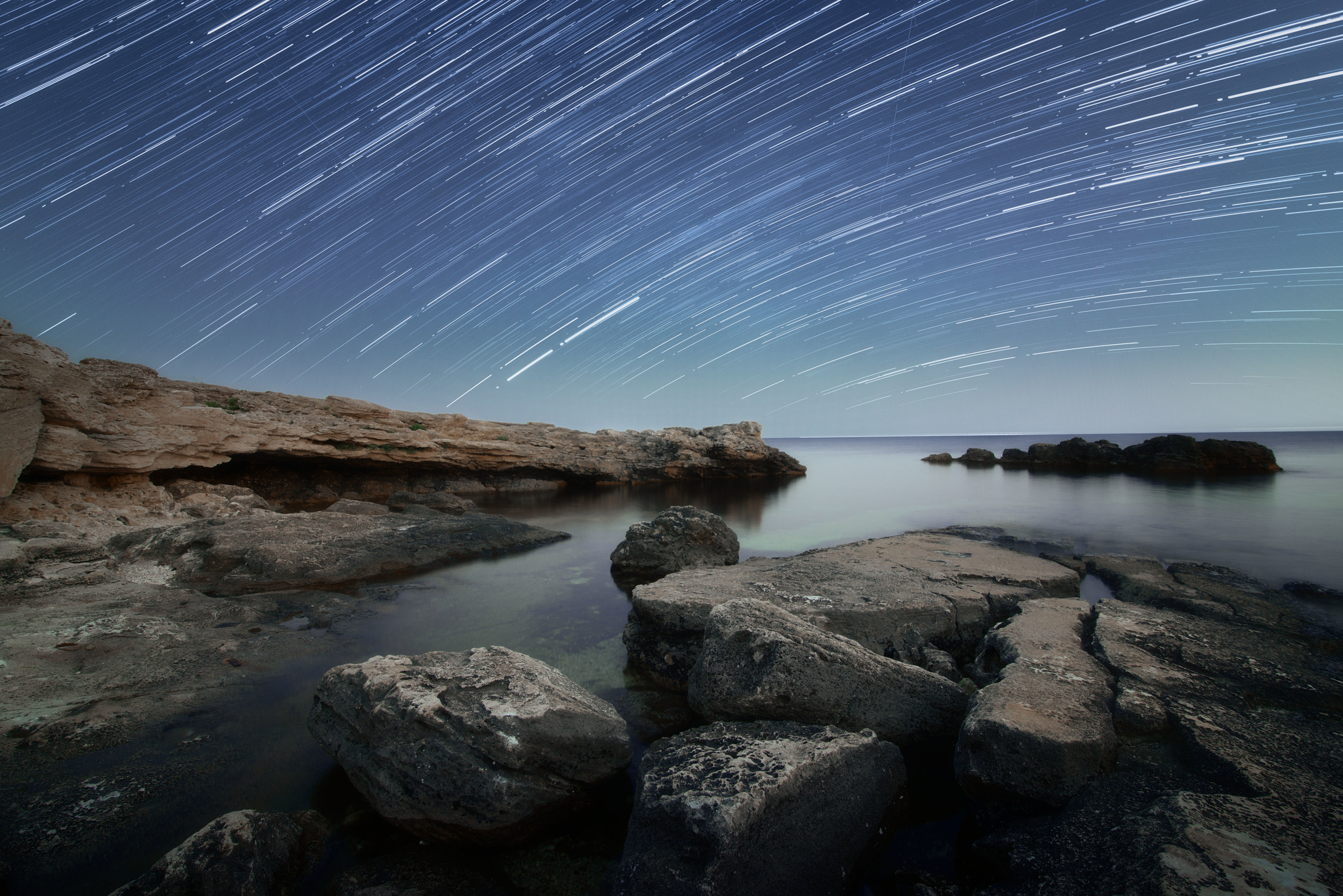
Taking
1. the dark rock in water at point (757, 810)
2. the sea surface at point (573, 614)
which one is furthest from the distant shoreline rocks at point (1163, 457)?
the dark rock in water at point (757, 810)

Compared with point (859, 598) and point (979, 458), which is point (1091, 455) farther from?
point (859, 598)

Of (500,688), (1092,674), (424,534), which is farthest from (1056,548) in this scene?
(424,534)

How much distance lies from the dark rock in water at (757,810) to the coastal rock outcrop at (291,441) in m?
11.6

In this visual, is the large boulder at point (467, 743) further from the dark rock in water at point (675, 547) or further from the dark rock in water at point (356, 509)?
the dark rock in water at point (356, 509)

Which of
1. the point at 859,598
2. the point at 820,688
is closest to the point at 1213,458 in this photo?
the point at 859,598

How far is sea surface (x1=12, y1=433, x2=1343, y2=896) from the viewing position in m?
2.51

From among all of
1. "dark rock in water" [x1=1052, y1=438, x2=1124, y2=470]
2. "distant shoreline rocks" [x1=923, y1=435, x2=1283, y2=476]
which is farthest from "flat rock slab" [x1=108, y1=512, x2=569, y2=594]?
"dark rock in water" [x1=1052, y1=438, x2=1124, y2=470]

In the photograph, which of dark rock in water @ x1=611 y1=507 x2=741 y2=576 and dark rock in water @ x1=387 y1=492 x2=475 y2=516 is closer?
dark rock in water @ x1=611 y1=507 x2=741 y2=576

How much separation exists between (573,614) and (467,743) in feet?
11.8

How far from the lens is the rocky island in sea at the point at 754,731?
201cm

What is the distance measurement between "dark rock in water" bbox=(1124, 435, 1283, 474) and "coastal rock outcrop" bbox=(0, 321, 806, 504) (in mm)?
22094

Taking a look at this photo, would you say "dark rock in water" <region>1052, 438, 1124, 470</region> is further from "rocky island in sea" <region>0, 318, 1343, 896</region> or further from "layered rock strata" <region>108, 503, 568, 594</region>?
"layered rock strata" <region>108, 503, 568, 594</region>

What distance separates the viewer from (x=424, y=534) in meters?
8.88

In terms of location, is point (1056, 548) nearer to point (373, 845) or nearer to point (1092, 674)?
point (1092, 674)
